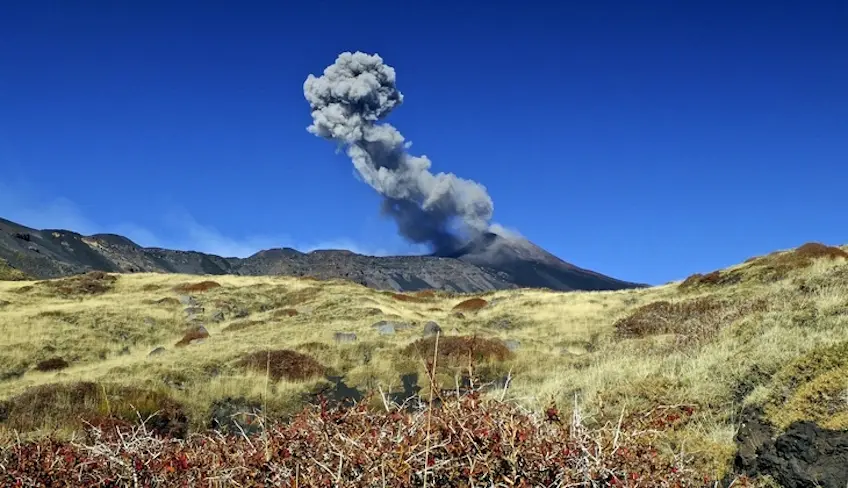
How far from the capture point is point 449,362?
59.8ft

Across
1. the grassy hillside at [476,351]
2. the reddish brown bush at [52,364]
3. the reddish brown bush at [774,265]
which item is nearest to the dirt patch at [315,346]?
the grassy hillside at [476,351]

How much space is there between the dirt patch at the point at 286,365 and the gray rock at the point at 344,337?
10.1 ft

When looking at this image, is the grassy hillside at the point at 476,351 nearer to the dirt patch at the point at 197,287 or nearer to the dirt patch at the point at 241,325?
the dirt patch at the point at 241,325

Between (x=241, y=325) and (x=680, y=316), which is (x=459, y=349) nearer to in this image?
(x=680, y=316)

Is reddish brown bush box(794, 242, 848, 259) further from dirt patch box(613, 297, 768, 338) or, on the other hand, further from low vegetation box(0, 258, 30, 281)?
low vegetation box(0, 258, 30, 281)

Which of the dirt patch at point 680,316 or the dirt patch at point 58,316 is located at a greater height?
the dirt patch at point 680,316

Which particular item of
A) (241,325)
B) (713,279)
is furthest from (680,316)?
(241,325)

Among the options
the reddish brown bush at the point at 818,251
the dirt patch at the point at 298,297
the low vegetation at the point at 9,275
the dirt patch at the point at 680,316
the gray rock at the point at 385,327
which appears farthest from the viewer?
the low vegetation at the point at 9,275

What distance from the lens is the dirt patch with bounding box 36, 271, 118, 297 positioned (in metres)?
44.3

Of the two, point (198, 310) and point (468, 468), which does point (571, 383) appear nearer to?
point (468, 468)

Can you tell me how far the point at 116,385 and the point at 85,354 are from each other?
10330 mm

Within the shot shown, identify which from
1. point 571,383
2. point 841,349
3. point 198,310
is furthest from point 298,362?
point 198,310

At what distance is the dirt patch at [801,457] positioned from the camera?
5.02 metres

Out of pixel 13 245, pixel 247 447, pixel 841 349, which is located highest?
pixel 13 245
